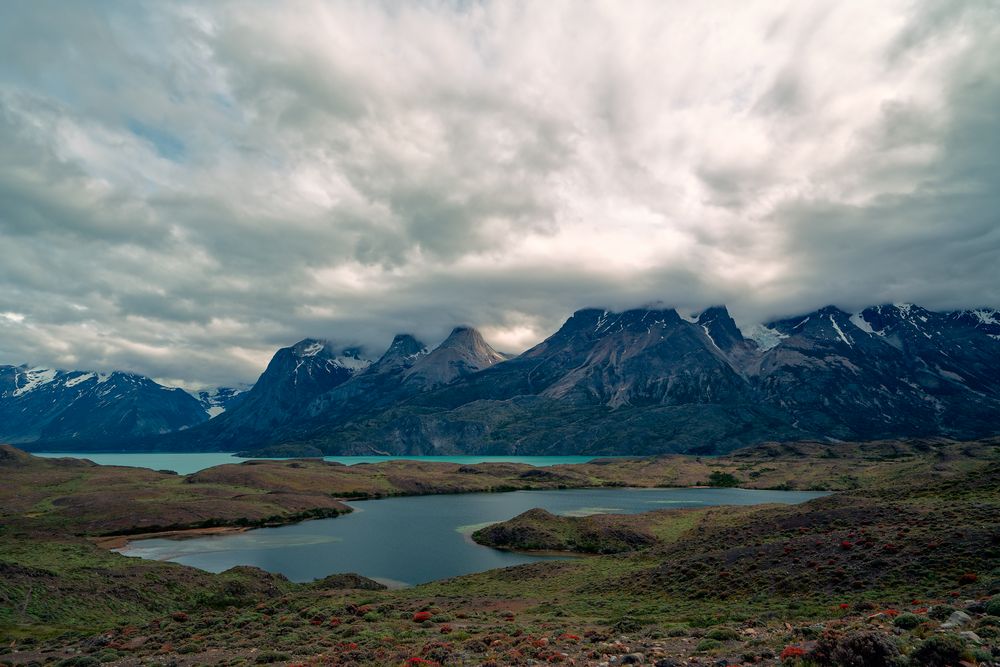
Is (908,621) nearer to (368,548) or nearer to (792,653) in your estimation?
(792,653)

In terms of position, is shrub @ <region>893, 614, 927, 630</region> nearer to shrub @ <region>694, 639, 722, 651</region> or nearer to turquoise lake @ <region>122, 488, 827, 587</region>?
shrub @ <region>694, 639, 722, 651</region>

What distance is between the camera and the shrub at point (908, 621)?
2413 centimetres

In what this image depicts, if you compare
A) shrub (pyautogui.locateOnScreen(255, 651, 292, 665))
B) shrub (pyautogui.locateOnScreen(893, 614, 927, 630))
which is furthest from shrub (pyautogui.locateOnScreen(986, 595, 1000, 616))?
shrub (pyautogui.locateOnScreen(255, 651, 292, 665))

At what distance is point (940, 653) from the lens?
18.2 metres

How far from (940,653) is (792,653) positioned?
16.2 ft

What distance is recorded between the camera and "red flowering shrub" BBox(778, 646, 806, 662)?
21219 millimetres

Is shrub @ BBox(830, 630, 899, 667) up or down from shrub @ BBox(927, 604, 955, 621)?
up

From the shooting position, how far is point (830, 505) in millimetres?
79688

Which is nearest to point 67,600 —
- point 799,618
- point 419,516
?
point 799,618

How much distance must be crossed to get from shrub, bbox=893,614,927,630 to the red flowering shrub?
615 centimetres

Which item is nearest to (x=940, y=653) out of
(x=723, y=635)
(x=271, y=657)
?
(x=723, y=635)

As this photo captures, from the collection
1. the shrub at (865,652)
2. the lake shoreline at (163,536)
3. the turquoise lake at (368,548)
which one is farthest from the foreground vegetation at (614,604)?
the lake shoreline at (163,536)

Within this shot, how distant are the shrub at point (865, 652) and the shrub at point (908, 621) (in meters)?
6.18

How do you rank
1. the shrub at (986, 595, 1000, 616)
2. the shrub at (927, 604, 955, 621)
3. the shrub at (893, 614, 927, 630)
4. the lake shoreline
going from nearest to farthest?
the shrub at (893, 614, 927, 630) < the shrub at (986, 595, 1000, 616) < the shrub at (927, 604, 955, 621) < the lake shoreline
